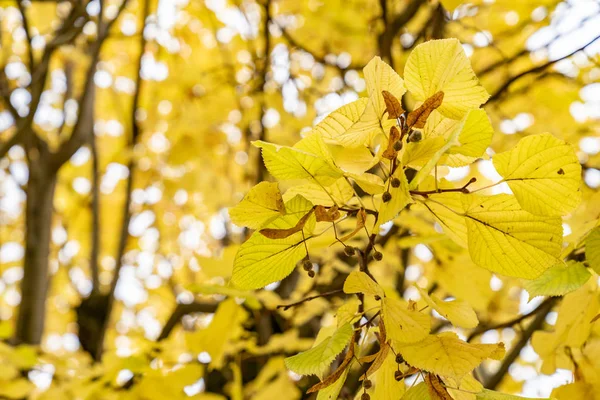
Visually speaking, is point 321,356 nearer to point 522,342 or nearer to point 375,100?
point 375,100

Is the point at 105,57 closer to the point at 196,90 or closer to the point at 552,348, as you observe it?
the point at 196,90

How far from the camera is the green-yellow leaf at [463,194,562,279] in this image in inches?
17.0

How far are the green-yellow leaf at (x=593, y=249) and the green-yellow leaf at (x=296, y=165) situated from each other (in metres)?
0.22

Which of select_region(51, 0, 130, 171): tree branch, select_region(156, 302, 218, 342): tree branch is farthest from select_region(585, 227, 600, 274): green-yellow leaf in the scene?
select_region(51, 0, 130, 171): tree branch

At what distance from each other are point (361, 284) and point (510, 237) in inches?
4.7

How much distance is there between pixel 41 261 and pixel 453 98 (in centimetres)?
197

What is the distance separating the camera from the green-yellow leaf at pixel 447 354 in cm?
43

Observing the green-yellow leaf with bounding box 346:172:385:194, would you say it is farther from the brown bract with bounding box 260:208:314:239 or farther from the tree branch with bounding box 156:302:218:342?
the tree branch with bounding box 156:302:218:342

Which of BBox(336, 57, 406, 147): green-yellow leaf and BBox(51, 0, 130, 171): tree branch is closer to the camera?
BBox(336, 57, 406, 147): green-yellow leaf

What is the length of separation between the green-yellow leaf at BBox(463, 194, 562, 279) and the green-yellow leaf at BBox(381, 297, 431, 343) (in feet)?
0.22

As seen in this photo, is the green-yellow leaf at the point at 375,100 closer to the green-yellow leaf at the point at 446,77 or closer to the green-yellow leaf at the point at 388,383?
the green-yellow leaf at the point at 446,77

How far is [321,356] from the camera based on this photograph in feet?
1.44

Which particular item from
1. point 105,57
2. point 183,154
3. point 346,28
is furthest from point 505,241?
point 105,57

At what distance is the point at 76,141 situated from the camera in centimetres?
195
